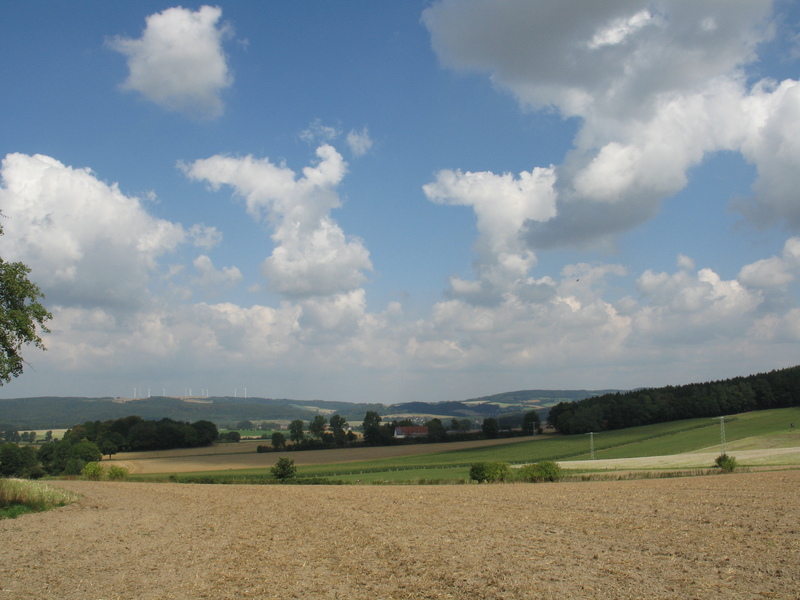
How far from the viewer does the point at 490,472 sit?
149ft

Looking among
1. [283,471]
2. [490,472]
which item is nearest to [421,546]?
[490,472]

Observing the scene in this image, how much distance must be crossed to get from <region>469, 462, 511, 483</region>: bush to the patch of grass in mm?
28864

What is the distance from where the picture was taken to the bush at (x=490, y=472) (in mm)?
45438

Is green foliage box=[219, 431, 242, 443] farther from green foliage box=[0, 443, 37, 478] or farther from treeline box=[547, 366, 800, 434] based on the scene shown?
treeline box=[547, 366, 800, 434]

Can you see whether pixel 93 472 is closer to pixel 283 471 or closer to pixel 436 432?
pixel 283 471

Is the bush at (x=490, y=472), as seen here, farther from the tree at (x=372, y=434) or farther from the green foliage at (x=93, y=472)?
the tree at (x=372, y=434)

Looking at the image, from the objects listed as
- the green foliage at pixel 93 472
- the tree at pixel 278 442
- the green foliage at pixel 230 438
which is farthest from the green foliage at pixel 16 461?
the green foliage at pixel 230 438

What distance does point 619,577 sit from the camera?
11469 mm

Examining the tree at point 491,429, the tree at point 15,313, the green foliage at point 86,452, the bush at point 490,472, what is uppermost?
the tree at point 15,313

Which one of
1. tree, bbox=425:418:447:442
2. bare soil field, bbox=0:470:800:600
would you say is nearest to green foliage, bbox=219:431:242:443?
tree, bbox=425:418:447:442

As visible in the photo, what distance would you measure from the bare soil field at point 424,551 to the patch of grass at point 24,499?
43.2 inches

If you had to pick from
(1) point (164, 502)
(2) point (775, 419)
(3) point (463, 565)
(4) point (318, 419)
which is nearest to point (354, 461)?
(4) point (318, 419)

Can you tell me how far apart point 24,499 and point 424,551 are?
21196 mm

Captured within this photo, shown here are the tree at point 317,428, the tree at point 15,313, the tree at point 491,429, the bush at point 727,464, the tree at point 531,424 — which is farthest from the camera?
the tree at point 531,424
